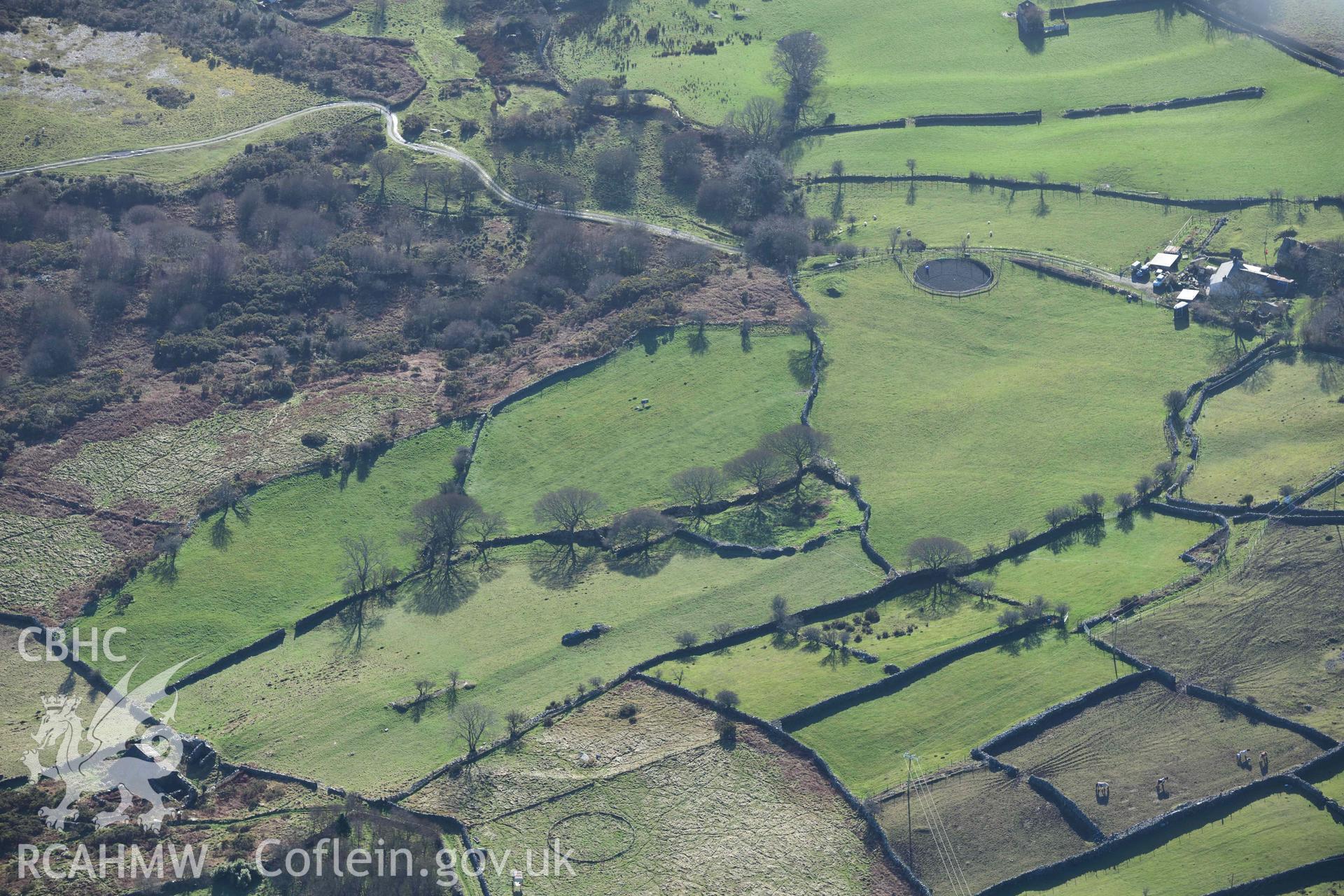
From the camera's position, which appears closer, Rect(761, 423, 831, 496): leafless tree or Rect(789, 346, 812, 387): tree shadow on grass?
Rect(761, 423, 831, 496): leafless tree

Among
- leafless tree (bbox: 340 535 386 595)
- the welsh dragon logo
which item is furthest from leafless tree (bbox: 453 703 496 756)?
the welsh dragon logo

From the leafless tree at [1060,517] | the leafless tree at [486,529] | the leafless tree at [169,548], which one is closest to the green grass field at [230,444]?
the leafless tree at [169,548]

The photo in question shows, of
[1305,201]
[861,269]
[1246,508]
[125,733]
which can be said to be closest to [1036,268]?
[861,269]

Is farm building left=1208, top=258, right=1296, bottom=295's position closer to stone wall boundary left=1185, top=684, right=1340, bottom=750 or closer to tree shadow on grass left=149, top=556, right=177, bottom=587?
stone wall boundary left=1185, top=684, right=1340, bottom=750

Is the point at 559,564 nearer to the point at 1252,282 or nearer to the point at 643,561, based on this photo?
the point at 643,561

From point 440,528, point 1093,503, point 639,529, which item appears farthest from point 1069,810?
point 440,528

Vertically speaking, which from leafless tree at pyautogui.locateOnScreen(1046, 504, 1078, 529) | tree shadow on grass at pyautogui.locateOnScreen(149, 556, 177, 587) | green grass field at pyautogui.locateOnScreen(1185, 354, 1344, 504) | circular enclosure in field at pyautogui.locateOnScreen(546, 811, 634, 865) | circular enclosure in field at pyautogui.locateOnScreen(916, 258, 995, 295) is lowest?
circular enclosure in field at pyautogui.locateOnScreen(546, 811, 634, 865)

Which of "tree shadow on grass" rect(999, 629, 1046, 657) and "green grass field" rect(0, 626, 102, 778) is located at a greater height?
"tree shadow on grass" rect(999, 629, 1046, 657)

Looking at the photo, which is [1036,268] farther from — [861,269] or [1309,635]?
[1309,635]
